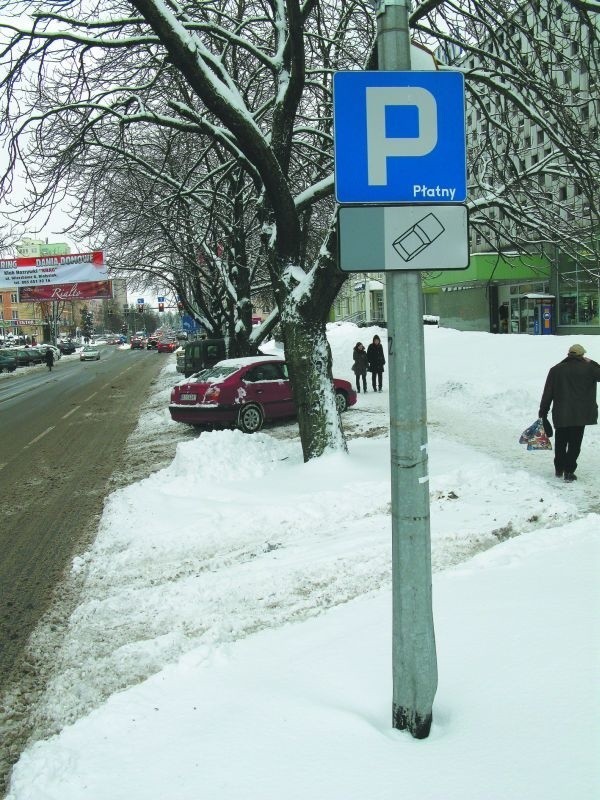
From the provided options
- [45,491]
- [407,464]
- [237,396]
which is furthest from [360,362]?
[407,464]

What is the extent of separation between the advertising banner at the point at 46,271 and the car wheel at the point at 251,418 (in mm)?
15742

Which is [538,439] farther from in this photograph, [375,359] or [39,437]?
[39,437]

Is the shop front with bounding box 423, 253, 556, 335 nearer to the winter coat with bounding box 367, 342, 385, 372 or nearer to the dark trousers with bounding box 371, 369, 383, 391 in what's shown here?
the dark trousers with bounding box 371, 369, 383, 391

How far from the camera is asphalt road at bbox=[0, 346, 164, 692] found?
5648 millimetres

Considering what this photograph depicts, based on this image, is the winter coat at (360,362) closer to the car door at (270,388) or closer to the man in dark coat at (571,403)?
the car door at (270,388)

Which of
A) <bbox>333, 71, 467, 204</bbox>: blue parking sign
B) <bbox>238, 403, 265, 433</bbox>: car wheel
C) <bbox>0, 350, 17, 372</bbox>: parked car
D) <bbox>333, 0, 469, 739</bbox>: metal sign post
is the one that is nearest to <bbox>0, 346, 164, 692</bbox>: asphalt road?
<bbox>238, 403, 265, 433</bbox>: car wheel

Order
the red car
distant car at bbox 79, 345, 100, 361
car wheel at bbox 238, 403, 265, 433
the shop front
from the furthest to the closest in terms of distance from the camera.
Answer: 1. distant car at bbox 79, 345, 100, 361
2. the shop front
3. car wheel at bbox 238, 403, 265, 433
4. the red car

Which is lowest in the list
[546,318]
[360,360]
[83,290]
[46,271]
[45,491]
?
[45,491]

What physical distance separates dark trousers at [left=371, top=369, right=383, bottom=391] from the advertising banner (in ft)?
42.8

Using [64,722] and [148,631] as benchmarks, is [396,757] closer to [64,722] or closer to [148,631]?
[64,722]

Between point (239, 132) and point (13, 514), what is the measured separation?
5.65m

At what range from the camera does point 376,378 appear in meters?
21.2

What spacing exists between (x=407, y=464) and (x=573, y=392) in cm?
635

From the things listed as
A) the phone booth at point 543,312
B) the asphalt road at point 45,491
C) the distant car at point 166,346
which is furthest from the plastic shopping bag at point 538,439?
the distant car at point 166,346
